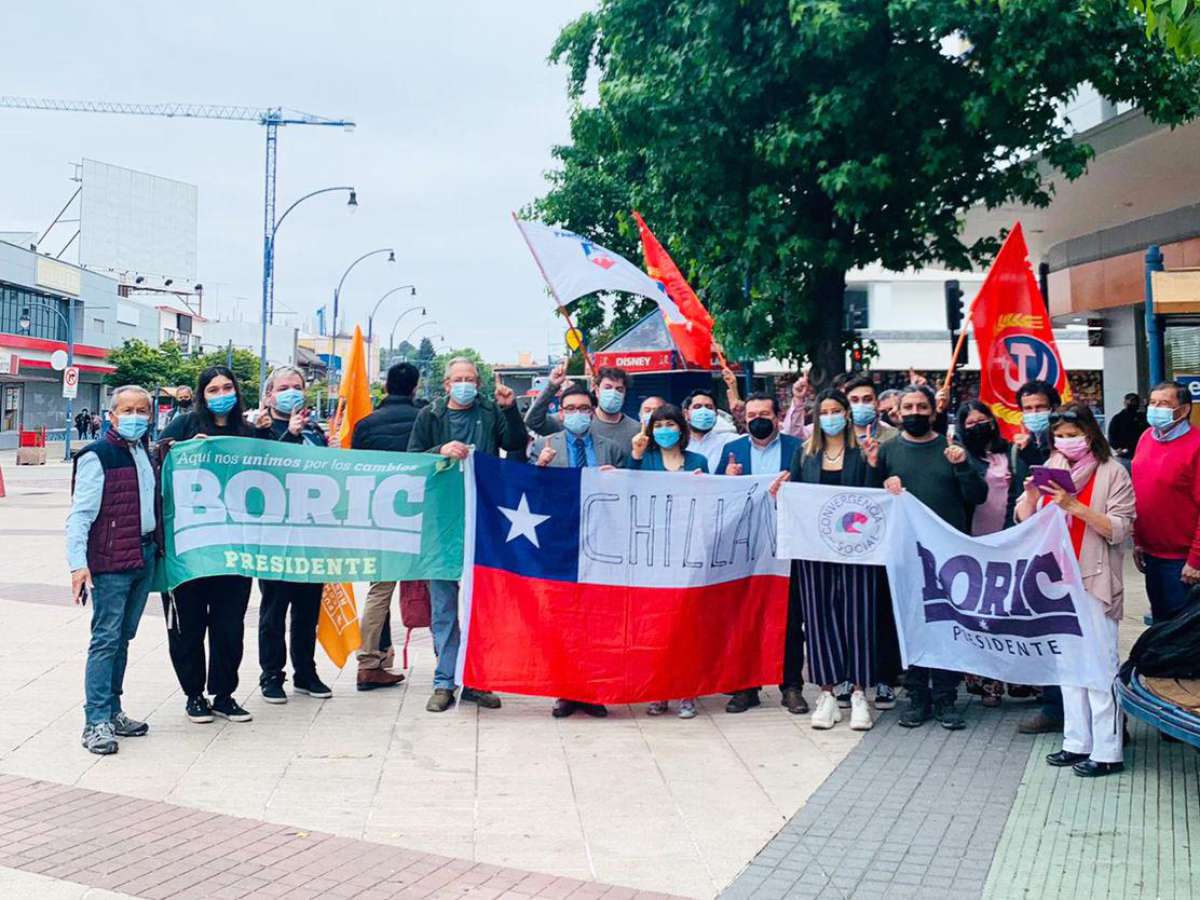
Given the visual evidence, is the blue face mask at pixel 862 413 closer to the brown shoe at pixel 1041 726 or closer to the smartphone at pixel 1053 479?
the smartphone at pixel 1053 479

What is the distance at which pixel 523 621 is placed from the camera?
23.4 feet

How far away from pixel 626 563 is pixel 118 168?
305ft

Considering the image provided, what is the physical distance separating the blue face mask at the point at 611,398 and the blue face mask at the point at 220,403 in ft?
7.87

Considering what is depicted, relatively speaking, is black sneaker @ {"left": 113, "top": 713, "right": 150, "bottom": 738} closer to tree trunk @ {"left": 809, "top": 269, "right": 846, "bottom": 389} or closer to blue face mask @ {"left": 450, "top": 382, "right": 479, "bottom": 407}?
blue face mask @ {"left": 450, "top": 382, "right": 479, "bottom": 407}

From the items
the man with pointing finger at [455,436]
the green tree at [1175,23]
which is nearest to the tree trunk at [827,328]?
the man with pointing finger at [455,436]

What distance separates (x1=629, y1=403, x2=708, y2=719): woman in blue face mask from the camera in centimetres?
738

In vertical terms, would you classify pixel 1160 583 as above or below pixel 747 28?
below

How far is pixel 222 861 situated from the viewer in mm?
4691

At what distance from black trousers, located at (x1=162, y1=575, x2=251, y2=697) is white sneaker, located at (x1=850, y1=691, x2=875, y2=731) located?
3.73 metres

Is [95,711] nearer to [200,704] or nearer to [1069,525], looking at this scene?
[200,704]

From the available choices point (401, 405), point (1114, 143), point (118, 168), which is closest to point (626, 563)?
point (401, 405)

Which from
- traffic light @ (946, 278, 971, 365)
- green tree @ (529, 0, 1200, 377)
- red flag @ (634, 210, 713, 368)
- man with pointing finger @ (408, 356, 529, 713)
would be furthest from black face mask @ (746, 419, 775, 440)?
traffic light @ (946, 278, 971, 365)

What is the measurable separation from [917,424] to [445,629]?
3219 mm

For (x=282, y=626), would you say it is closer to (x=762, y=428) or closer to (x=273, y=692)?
(x=273, y=692)
